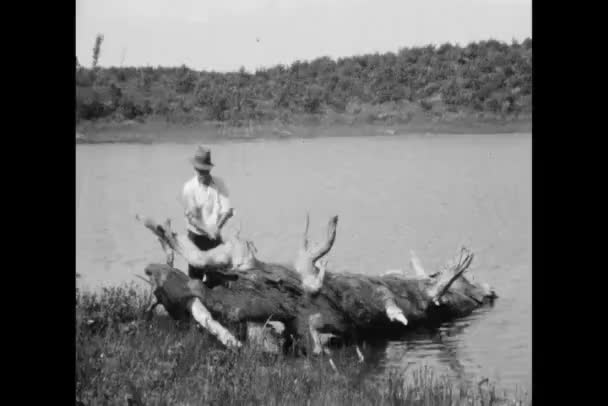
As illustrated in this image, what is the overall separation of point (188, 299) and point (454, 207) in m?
3.46

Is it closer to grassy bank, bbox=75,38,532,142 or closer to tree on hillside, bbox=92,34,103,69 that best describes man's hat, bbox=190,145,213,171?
grassy bank, bbox=75,38,532,142

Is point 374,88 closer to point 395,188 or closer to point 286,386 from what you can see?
point 395,188

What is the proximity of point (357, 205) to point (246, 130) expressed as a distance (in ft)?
5.67

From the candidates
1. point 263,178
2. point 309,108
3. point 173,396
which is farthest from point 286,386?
point 309,108

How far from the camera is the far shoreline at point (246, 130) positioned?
1461cm

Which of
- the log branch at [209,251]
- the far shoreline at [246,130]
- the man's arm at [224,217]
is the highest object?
the far shoreline at [246,130]

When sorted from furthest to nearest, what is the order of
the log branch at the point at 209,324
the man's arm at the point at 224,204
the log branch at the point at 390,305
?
the log branch at the point at 390,305, the man's arm at the point at 224,204, the log branch at the point at 209,324

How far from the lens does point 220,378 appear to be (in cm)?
1306

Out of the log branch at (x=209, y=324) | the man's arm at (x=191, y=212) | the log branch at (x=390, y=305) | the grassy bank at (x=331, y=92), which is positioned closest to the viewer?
the log branch at (x=209, y=324)

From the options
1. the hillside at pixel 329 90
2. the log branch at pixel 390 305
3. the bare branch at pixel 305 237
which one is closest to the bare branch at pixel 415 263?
the log branch at pixel 390 305

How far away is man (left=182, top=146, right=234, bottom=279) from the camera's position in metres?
14.2

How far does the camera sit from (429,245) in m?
14.5

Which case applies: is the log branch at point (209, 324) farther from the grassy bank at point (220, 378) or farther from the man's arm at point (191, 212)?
the man's arm at point (191, 212)

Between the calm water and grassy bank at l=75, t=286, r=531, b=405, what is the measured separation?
70 centimetres
